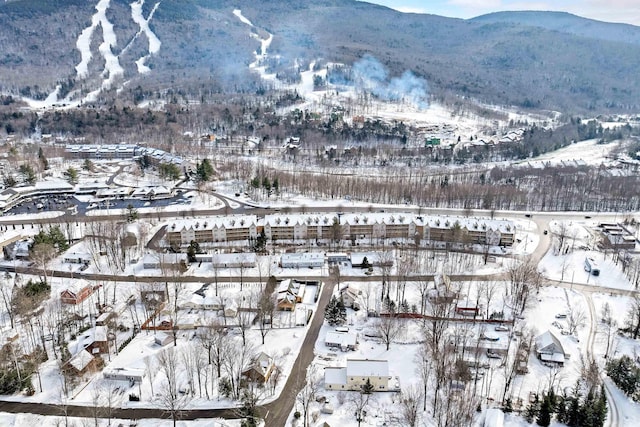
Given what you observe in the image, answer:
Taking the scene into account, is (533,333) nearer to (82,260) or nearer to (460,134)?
(82,260)

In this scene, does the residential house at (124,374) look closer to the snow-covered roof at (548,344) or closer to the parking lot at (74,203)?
the snow-covered roof at (548,344)

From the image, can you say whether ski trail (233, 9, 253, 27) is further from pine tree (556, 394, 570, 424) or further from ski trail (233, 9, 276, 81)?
pine tree (556, 394, 570, 424)

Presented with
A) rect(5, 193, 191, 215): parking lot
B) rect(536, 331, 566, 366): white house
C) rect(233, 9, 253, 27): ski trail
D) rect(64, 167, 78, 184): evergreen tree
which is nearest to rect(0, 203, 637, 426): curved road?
rect(536, 331, 566, 366): white house

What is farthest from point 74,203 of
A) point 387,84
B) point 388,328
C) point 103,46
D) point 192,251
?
point 103,46

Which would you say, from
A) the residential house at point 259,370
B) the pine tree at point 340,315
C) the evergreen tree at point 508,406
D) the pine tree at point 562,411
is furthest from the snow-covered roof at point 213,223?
the pine tree at point 562,411

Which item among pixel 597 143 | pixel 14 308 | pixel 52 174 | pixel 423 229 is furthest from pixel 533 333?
pixel 597 143
